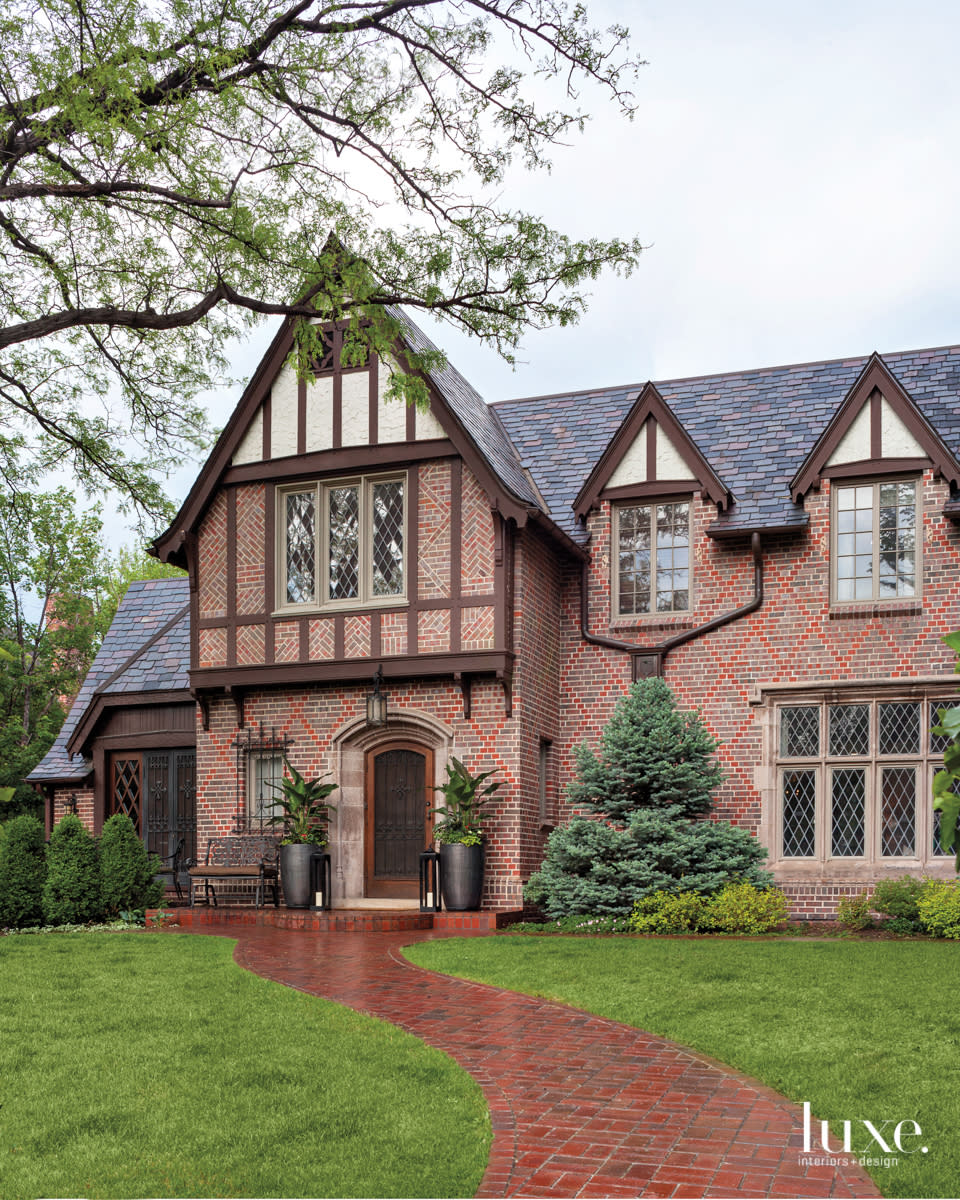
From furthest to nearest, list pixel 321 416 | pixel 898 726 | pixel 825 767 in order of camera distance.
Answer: pixel 321 416 → pixel 825 767 → pixel 898 726

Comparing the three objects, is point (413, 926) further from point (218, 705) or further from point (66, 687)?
point (66, 687)

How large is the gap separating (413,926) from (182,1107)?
9.94 metres

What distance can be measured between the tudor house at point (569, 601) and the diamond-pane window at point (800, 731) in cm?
4

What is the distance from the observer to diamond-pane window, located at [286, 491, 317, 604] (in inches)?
729

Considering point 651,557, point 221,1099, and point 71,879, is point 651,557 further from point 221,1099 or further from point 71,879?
point 221,1099

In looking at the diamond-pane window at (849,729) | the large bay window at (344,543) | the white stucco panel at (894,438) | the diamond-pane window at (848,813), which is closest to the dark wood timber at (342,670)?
the large bay window at (344,543)

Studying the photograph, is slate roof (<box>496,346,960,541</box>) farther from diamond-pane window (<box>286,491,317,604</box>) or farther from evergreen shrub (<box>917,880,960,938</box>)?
evergreen shrub (<box>917,880,960,938</box>)

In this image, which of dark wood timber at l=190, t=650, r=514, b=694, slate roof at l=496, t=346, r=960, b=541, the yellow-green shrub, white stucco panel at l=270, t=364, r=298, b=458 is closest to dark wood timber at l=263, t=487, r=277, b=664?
dark wood timber at l=190, t=650, r=514, b=694

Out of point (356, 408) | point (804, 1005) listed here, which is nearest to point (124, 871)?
point (356, 408)

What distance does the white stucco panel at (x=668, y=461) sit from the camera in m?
18.0

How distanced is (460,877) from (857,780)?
5448 mm

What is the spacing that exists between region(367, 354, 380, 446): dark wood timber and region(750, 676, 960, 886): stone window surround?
21.2 feet

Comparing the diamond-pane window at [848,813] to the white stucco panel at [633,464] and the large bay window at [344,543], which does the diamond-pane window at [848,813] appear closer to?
the white stucco panel at [633,464]

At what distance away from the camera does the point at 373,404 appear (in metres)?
18.2
